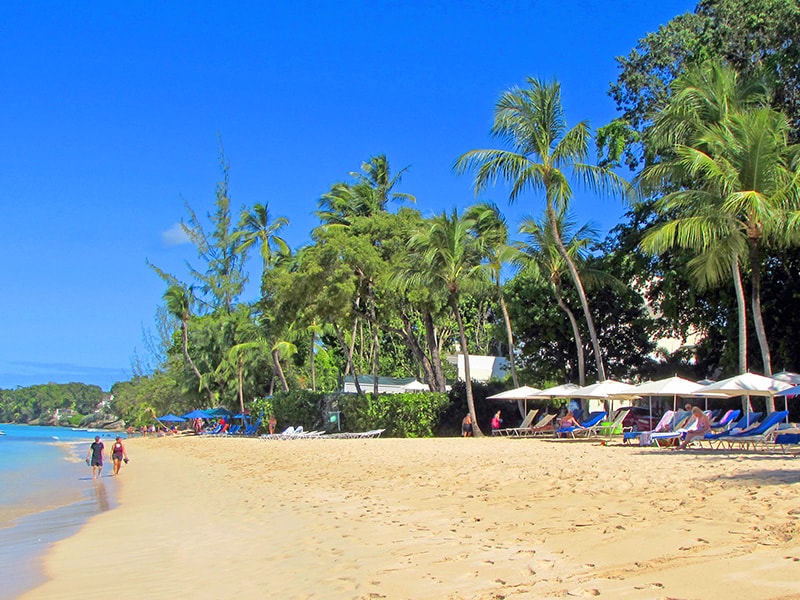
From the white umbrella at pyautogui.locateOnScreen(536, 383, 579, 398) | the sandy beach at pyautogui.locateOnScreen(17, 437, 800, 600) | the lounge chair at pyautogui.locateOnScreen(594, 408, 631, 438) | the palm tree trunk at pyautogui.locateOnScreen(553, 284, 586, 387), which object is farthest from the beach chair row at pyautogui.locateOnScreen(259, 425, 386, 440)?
the sandy beach at pyautogui.locateOnScreen(17, 437, 800, 600)

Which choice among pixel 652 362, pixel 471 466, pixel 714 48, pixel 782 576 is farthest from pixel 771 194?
pixel 782 576

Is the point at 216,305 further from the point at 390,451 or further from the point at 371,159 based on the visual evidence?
the point at 390,451

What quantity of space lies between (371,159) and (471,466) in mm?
24402

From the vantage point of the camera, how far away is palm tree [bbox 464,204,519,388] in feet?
88.9

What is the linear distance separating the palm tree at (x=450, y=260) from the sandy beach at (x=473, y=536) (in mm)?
11939

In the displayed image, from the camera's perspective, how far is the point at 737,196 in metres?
17.0

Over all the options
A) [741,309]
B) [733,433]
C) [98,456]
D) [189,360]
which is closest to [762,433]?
[733,433]

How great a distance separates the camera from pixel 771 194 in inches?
711

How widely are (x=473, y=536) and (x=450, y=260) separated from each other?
18288 mm

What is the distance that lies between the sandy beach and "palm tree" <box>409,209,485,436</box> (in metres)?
11.9

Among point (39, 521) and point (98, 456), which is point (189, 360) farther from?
point (39, 521)

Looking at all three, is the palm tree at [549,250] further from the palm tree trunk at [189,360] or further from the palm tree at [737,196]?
the palm tree trunk at [189,360]

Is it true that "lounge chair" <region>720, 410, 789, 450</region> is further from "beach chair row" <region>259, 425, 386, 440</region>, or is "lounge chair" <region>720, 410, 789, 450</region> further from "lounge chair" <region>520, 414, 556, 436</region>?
"beach chair row" <region>259, 425, 386, 440</region>

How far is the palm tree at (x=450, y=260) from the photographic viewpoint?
25203 mm
